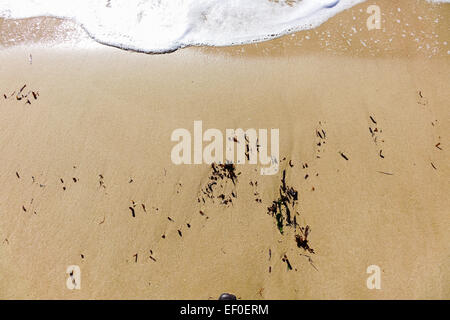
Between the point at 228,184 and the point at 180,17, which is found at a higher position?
the point at 180,17

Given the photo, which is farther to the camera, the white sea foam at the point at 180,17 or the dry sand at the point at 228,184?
the white sea foam at the point at 180,17

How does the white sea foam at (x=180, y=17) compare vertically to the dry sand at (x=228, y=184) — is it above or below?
above

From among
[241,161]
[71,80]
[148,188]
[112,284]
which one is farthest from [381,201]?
[71,80]

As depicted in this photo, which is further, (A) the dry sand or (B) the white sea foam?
(B) the white sea foam

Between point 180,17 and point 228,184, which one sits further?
point 180,17

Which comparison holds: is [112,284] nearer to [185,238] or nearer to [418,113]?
[185,238]
